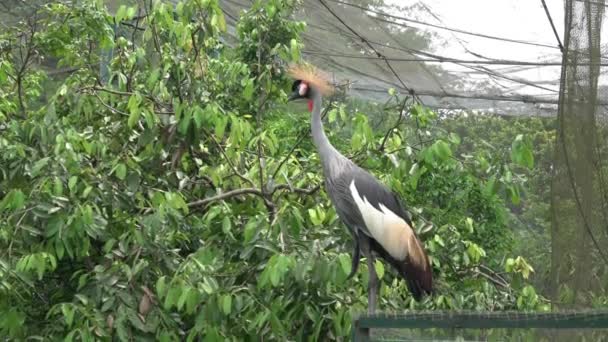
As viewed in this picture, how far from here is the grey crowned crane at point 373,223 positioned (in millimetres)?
3904

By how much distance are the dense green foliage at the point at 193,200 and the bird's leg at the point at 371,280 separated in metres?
0.12

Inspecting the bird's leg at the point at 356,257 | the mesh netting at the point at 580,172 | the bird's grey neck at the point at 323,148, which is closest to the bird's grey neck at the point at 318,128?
the bird's grey neck at the point at 323,148

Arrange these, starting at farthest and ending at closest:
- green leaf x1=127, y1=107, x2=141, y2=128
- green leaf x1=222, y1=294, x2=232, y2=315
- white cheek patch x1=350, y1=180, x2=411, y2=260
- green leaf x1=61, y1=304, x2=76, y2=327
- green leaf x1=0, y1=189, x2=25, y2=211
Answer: green leaf x1=127, y1=107, x2=141, y2=128 → white cheek patch x1=350, y1=180, x2=411, y2=260 → green leaf x1=0, y1=189, x2=25, y2=211 → green leaf x1=61, y1=304, x2=76, y2=327 → green leaf x1=222, y1=294, x2=232, y2=315

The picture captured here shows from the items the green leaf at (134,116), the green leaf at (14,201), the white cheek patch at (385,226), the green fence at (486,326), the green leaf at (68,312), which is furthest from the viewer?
the green leaf at (134,116)

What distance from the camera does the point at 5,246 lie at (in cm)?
407

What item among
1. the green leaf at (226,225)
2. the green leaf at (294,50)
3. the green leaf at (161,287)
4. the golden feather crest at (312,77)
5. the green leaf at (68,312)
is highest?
the green leaf at (294,50)

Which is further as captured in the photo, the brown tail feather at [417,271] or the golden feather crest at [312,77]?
the golden feather crest at [312,77]

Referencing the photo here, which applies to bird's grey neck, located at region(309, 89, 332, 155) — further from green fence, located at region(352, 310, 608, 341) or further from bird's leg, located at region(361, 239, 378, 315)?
green fence, located at region(352, 310, 608, 341)

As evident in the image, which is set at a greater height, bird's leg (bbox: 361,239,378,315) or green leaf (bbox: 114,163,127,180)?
green leaf (bbox: 114,163,127,180)

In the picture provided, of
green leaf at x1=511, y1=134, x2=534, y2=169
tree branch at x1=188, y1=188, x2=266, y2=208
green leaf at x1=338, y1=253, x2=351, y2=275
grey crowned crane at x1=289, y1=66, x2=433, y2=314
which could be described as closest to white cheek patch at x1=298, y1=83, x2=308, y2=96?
grey crowned crane at x1=289, y1=66, x2=433, y2=314

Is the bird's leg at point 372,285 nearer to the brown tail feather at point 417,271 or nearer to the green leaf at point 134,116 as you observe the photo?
the brown tail feather at point 417,271

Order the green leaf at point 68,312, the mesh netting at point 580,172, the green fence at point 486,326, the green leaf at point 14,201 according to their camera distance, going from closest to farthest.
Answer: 1. the green fence at point 486,326
2. the mesh netting at point 580,172
3. the green leaf at point 68,312
4. the green leaf at point 14,201

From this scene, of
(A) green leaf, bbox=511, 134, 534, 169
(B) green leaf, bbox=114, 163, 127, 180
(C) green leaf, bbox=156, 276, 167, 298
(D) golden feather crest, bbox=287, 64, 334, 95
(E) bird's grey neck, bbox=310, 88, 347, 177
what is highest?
(D) golden feather crest, bbox=287, 64, 334, 95

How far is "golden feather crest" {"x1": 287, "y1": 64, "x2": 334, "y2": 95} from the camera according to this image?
4.36m
